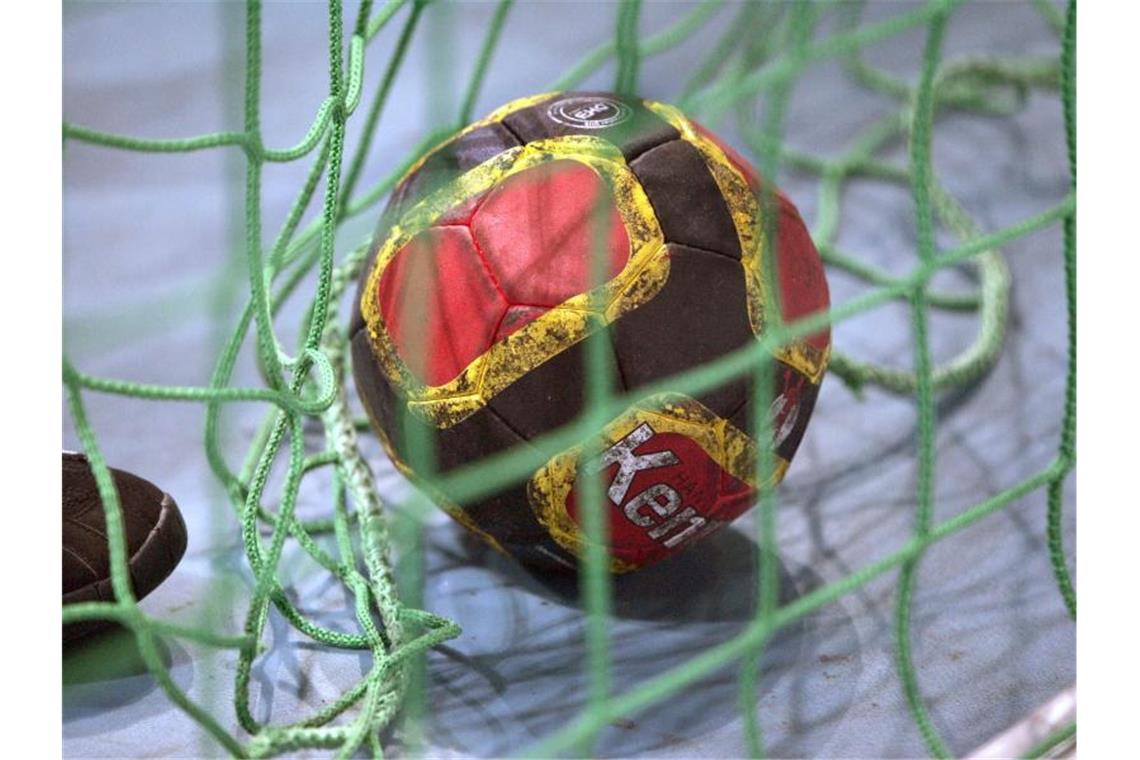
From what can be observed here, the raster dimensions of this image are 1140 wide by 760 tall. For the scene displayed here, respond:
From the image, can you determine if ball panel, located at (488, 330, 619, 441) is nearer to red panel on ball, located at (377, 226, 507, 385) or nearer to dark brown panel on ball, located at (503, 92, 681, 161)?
red panel on ball, located at (377, 226, 507, 385)

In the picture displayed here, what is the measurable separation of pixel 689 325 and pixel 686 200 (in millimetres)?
118

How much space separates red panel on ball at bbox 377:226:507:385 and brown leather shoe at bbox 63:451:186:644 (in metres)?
0.31

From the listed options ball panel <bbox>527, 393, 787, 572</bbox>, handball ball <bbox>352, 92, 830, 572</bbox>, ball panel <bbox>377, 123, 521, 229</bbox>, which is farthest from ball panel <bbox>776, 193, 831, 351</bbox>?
ball panel <bbox>377, 123, 521, 229</bbox>

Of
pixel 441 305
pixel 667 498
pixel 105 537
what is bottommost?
pixel 105 537

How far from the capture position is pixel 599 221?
1.32m

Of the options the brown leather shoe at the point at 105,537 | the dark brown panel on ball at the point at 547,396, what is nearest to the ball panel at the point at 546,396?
the dark brown panel on ball at the point at 547,396

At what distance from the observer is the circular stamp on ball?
1.40m

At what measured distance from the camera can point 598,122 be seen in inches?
55.2

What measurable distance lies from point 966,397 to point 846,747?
74cm

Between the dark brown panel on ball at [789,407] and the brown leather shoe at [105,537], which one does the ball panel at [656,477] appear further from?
the brown leather shoe at [105,537]

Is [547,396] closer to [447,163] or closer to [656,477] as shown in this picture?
[656,477]

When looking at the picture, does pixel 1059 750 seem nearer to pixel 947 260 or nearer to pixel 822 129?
pixel 947 260

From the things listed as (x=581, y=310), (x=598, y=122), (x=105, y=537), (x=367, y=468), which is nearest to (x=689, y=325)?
(x=581, y=310)

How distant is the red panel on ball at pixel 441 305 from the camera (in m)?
1.33
